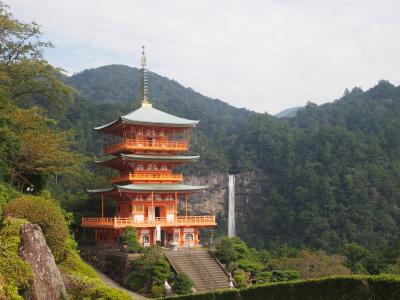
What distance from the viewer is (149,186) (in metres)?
30.8

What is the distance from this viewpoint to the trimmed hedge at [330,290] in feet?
39.2

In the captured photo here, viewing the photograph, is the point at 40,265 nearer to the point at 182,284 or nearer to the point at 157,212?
the point at 182,284

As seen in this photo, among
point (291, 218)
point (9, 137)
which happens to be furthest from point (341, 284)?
point (291, 218)

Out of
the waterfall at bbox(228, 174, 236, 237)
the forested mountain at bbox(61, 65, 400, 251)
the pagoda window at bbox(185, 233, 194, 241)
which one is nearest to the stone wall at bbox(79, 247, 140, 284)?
the pagoda window at bbox(185, 233, 194, 241)

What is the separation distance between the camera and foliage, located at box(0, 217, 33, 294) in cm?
1339

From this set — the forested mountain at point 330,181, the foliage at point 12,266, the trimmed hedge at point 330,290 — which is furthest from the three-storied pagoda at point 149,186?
the forested mountain at point 330,181

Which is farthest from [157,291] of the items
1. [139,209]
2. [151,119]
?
[151,119]

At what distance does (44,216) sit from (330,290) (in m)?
8.81

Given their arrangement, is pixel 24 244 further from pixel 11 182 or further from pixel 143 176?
pixel 143 176

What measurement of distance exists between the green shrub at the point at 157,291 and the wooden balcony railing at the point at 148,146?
31.4 ft

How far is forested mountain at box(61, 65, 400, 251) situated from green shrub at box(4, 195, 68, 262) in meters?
48.1

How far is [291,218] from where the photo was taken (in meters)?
71.5

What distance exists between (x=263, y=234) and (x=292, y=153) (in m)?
15.0

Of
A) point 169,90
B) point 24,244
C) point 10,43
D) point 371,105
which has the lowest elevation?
point 24,244
